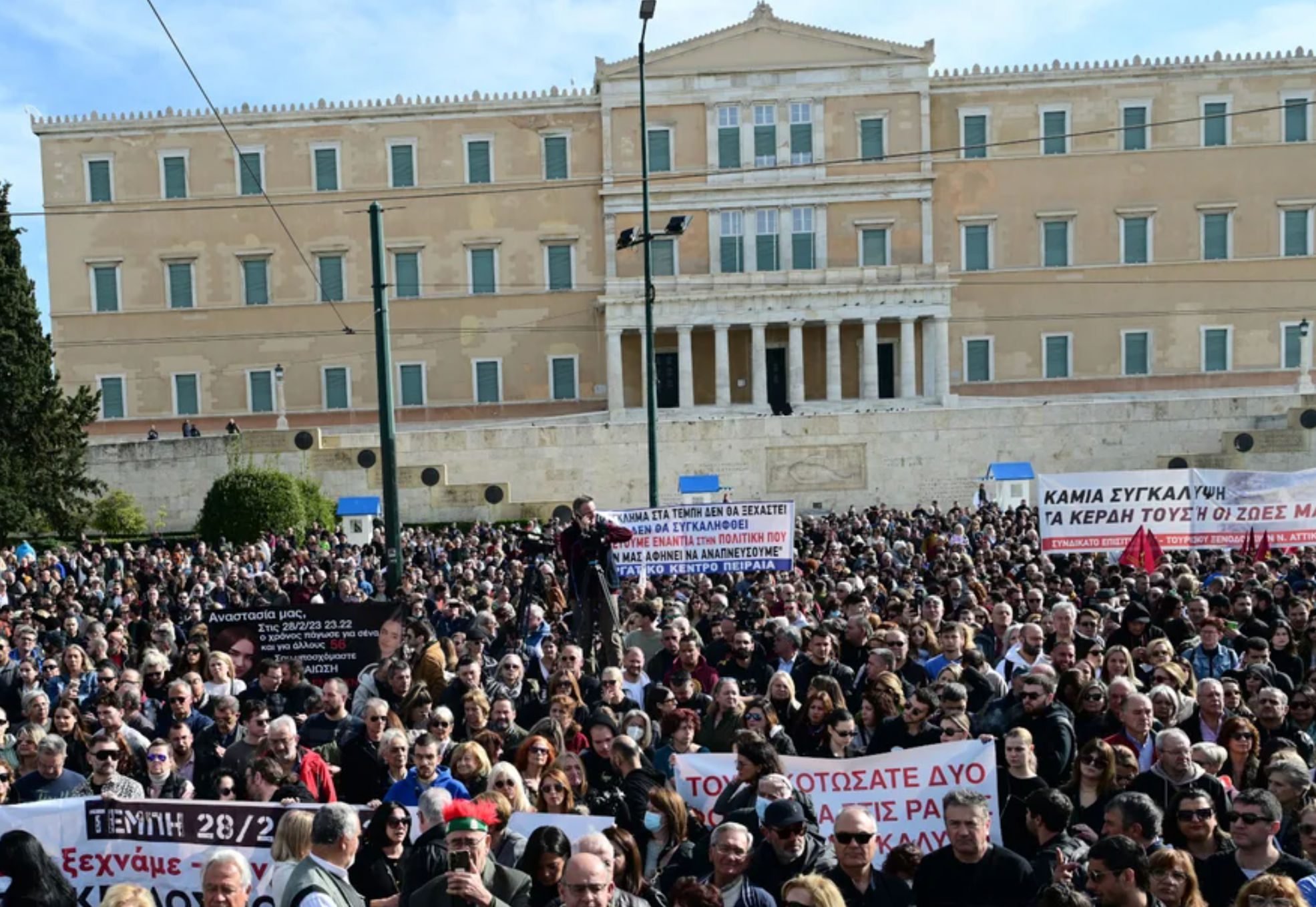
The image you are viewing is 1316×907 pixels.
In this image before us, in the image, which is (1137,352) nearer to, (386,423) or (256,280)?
(256,280)

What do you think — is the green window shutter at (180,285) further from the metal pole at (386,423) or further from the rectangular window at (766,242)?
the metal pole at (386,423)

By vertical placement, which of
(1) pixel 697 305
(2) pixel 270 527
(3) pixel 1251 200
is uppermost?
(3) pixel 1251 200

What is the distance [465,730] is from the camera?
897 centimetres

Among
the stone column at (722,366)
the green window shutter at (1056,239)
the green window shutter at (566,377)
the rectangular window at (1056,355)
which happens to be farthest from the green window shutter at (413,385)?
the green window shutter at (1056,239)

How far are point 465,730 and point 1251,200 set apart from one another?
44022 mm

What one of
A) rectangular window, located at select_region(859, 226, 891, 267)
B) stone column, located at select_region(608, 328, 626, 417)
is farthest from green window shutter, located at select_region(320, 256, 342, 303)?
rectangular window, located at select_region(859, 226, 891, 267)

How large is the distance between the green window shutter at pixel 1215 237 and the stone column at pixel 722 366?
1625 cm

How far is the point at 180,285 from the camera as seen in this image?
4766 centimetres

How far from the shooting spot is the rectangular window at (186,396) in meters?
47.5

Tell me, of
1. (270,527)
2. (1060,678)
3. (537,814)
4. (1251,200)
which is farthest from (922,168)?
(537,814)

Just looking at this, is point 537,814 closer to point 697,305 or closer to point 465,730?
point 465,730

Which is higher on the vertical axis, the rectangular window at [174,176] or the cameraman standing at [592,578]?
the rectangular window at [174,176]

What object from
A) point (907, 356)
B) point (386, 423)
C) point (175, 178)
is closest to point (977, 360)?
point (907, 356)

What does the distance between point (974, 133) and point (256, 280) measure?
24.6 metres
